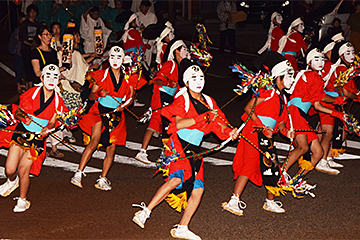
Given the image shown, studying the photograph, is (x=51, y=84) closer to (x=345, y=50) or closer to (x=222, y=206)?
(x=222, y=206)

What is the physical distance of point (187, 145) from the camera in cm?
663

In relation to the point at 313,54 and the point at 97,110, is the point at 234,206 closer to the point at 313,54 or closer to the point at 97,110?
the point at 97,110

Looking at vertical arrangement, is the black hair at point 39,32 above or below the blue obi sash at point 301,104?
above

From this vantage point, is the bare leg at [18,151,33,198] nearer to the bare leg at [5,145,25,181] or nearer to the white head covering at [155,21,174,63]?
the bare leg at [5,145,25,181]

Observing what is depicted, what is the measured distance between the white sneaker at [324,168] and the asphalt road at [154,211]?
0.44 feet

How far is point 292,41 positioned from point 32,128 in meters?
7.66

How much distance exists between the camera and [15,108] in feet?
24.2

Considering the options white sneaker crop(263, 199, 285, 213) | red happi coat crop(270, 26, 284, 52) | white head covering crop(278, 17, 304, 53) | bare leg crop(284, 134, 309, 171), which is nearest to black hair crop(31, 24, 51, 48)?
bare leg crop(284, 134, 309, 171)

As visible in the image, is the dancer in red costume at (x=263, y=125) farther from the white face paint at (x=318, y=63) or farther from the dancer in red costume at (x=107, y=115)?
the dancer in red costume at (x=107, y=115)

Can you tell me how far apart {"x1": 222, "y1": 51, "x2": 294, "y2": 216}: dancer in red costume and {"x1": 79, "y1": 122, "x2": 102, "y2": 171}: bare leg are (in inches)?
83.2

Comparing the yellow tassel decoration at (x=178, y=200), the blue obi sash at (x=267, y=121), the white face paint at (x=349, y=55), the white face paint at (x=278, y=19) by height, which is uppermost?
the white face paint at (x=278, y=19)

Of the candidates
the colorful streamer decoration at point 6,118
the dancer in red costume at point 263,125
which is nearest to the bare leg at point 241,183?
the dancer in red costume at point 263,125

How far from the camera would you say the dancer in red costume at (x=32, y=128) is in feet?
23.7

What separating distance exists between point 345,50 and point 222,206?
3.52 m
